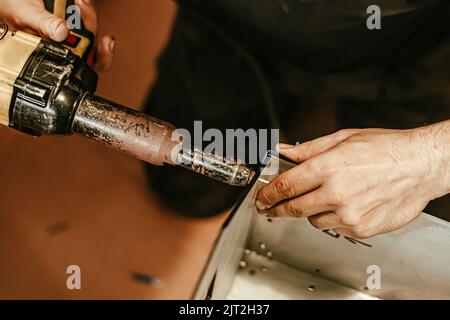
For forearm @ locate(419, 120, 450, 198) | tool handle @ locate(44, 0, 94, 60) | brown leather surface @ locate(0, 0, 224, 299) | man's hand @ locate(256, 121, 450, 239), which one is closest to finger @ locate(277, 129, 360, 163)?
man's hand @ locate(256, 121, 450, 239)

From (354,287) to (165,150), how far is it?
0.50 metres

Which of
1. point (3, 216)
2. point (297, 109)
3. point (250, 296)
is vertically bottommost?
point (250, 296)

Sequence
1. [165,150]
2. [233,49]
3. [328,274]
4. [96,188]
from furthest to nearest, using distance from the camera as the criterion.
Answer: [96,188]
[233,49]
[328,274]
[165,150]

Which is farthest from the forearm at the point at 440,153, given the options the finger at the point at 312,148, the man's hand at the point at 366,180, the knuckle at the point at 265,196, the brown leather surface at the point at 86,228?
the brown leather surface at the point at 86,228

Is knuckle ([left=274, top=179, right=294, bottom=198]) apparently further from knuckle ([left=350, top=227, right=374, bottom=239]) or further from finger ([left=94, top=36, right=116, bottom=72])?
finger ([left=94, top=36, right=116, bottom=72])

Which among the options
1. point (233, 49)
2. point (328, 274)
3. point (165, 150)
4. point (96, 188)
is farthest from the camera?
point (96, 188)

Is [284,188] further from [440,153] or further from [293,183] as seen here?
[440,153]

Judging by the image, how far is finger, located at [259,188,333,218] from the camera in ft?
2.15

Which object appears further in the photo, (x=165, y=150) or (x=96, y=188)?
(x=96, y=188)

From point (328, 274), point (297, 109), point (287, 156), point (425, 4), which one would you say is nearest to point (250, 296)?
point (328, 274)

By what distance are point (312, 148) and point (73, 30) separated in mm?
385

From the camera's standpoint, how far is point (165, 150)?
64 cm

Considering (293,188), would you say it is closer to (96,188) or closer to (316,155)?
(316,155)

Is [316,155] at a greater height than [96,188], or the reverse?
[96,188]
